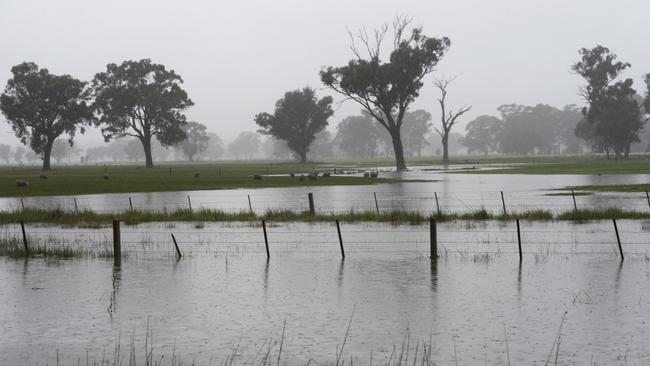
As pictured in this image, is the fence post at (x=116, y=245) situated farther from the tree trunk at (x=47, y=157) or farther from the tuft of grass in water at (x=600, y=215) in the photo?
the tree trunk at (x=47, y=157)

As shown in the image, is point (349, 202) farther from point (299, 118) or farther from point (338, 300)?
point (299, 118)

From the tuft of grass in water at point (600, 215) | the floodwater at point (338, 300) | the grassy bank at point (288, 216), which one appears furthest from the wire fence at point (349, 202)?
the floodwater at point (338, 300)

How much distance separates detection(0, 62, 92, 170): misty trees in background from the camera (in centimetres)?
12606

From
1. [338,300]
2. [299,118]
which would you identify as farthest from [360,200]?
[299,118]

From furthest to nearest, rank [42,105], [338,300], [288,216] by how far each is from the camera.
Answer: [42,105]
[288,216]
[338,300]

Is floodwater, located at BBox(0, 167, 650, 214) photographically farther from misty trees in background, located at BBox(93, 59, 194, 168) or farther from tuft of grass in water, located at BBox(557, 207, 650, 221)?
misty trees in background, located at BBox(93, 59, 194, 168)

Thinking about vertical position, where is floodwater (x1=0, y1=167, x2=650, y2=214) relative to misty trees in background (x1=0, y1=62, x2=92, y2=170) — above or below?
below

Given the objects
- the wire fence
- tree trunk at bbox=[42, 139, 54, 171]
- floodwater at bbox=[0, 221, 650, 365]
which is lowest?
floodwater at bbox=[0, 221, 650, 365]

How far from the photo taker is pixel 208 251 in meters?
28.8

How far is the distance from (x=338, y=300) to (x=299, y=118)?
15424cm

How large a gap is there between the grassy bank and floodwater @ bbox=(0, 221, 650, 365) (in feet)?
19.0

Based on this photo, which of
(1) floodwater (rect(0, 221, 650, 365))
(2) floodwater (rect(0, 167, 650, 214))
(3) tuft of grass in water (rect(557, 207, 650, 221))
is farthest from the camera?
(2) floodwater (rect(0, 167, 650, 214))

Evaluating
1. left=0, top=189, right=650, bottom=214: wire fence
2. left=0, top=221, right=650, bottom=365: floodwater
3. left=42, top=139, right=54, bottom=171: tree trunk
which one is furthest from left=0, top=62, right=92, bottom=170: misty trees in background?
left=0, top=221, right=650, bottom=365: floodwater

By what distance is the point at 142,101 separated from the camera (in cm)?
13475
